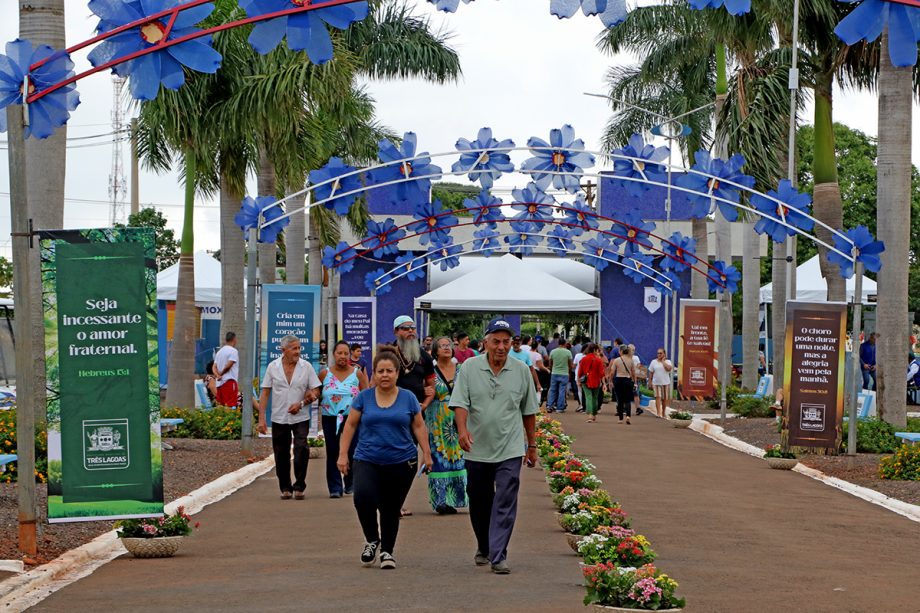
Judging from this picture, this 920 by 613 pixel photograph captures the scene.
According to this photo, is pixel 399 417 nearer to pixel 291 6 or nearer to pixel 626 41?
pixel 291 6


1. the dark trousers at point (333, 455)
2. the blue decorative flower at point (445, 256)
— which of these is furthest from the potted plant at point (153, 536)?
the blue decorative flower at point (445, 256)

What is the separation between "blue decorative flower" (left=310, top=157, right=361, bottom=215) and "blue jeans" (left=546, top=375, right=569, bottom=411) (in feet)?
37.0

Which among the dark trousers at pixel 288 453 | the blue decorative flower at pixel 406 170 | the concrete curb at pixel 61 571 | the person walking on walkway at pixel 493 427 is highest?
the blue decorative flower at pixel 406 170

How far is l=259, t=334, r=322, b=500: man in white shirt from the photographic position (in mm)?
15469

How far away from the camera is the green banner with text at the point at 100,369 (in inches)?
420

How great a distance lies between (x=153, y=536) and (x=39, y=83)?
11.5 feet

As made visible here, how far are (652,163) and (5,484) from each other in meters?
12.3

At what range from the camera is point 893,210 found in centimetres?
2195

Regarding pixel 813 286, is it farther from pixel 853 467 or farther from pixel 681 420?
pixel 853 467

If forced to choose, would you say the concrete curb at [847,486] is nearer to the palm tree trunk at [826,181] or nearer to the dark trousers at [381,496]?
the palm tree trunk at [826,181]

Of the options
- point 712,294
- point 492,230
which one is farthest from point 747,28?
point 712,294

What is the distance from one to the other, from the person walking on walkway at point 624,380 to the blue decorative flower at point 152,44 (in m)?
21.6

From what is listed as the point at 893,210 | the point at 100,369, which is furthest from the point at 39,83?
the point at 893,210

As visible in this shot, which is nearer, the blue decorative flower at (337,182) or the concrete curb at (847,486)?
the concrete curb at (847,486)
